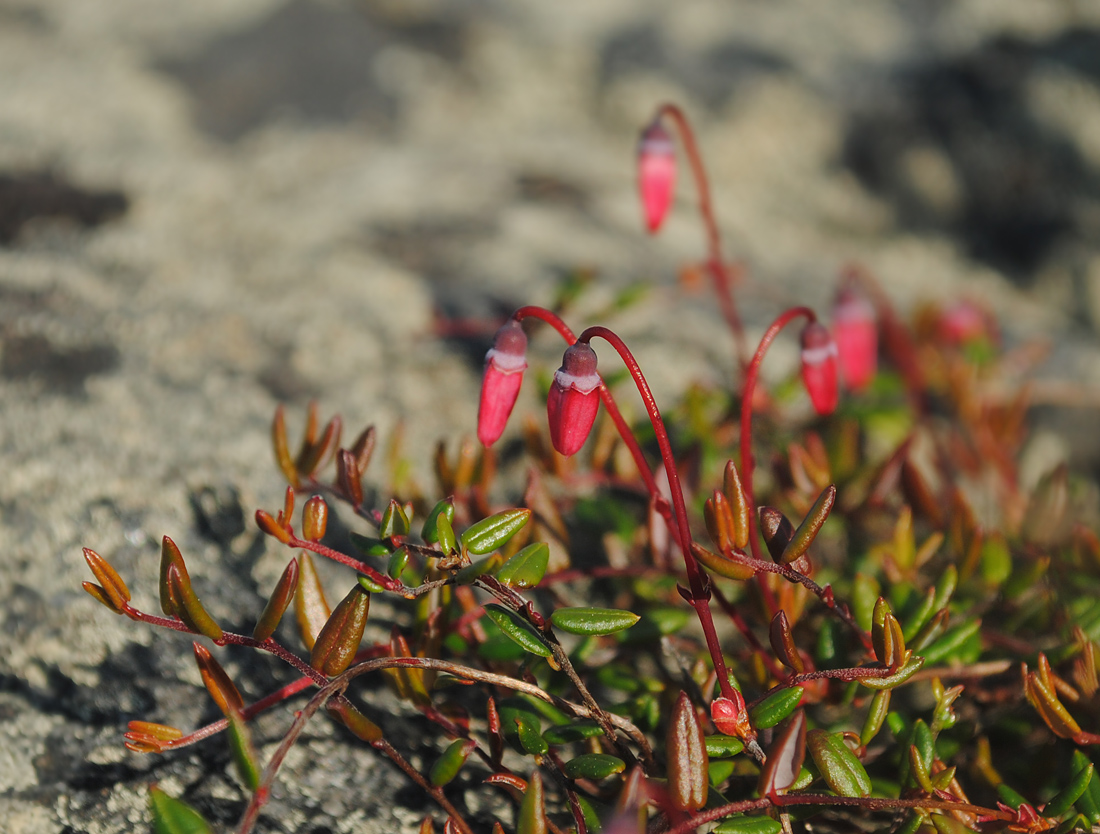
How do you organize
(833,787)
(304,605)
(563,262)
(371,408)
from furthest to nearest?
(563,262)
(371,408)
(304,605)
(833,787)

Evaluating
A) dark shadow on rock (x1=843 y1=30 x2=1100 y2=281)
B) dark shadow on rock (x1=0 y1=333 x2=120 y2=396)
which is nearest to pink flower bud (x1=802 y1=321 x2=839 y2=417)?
dark shadow on rock (x1=0 y1=333 x2=120 y2=396)

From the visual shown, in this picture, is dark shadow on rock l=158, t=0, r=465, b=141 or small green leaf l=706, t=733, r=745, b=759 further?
dark shadow on rock l=158, t=0, r=465, b=141

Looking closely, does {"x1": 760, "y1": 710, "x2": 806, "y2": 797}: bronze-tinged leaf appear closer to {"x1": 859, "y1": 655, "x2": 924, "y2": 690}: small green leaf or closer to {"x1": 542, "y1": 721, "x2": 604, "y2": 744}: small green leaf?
{"x1": 859, "y1": 655, "x2": 924, "y2": 690}: small green leaf

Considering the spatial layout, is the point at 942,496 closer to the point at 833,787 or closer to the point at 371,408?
the point at 833,787

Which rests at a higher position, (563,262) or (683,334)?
(563,262)

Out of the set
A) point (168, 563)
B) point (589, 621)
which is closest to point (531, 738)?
point (589, 621)

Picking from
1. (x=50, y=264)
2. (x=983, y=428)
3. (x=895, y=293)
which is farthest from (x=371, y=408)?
(x=895, y=293)

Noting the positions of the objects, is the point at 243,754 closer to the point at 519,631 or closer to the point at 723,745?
the point at 519,631
